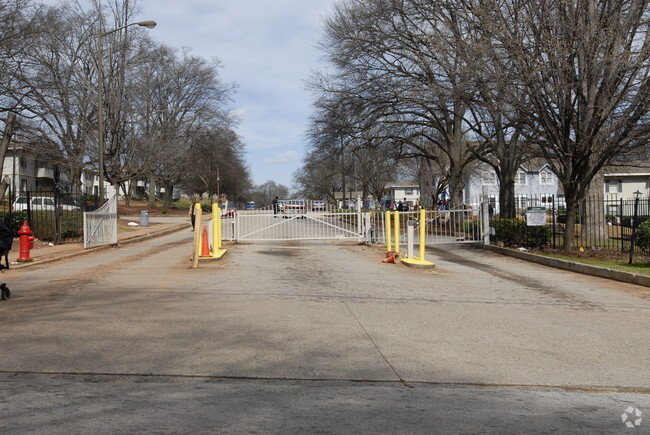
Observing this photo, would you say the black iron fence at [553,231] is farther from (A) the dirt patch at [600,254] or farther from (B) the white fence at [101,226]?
(B) the white fence at [101,226]

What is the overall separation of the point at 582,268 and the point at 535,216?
4661mm

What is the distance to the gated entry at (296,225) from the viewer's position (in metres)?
23.4

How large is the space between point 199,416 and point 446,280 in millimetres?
9994

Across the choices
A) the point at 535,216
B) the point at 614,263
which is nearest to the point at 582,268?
the point at 614,263

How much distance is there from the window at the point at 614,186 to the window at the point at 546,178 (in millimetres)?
8180

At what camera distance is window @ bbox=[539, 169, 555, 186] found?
A: 74625mm

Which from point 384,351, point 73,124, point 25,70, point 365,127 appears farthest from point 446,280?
point 73,124

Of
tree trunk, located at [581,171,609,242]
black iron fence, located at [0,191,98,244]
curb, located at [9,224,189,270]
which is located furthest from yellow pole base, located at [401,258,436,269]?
black iron fence, located at [0,191,98,244]

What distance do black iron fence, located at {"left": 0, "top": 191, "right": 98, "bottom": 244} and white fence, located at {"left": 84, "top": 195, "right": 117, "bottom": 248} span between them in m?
1.01

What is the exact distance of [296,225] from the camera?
25266 mm

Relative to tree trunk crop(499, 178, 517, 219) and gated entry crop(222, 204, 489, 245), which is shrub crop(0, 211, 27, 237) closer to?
gated entry crop(222, 204, 489, 245)

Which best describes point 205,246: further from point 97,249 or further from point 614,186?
point 614,186

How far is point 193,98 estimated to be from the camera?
57.2 meters

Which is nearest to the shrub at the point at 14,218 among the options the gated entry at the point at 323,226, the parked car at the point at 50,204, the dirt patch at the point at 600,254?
the parked car at the point at 50,204
